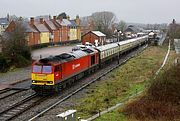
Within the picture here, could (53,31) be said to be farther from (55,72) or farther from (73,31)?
(55,72)

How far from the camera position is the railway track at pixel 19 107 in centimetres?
2055

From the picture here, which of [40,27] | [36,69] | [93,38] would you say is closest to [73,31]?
[93,38]

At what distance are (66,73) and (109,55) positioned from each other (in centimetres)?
2008

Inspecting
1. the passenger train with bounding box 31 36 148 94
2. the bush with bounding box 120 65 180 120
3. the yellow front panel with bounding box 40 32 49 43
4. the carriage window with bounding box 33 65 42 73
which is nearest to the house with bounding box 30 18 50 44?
the yellow front panel with bounding box 40 32 49 43

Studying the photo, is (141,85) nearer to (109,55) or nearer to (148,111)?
(148,111)

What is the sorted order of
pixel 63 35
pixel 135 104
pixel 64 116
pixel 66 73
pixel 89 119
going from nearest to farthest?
pixel 64 116, pixel 89 119, pixel 135 104, pixel 66 73, pixel 63 35

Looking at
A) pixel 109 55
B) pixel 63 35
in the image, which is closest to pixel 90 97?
pixel 109 55

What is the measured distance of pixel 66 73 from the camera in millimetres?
28453

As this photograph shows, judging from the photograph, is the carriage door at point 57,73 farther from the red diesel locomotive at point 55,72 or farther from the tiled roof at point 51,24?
the tiled roof at point 51,24

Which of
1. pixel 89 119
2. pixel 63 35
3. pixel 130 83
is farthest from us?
pixel 63 35

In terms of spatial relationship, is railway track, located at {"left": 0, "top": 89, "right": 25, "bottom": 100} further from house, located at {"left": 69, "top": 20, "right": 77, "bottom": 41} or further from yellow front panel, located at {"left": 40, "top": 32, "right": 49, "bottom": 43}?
house, located at {"left": 69, "top": 20, "right": 77, "bottom": 41}

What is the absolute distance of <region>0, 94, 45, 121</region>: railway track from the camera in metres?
20.5

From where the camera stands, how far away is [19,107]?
22688 mm

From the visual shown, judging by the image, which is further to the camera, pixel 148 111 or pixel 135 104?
pixel 135 104
